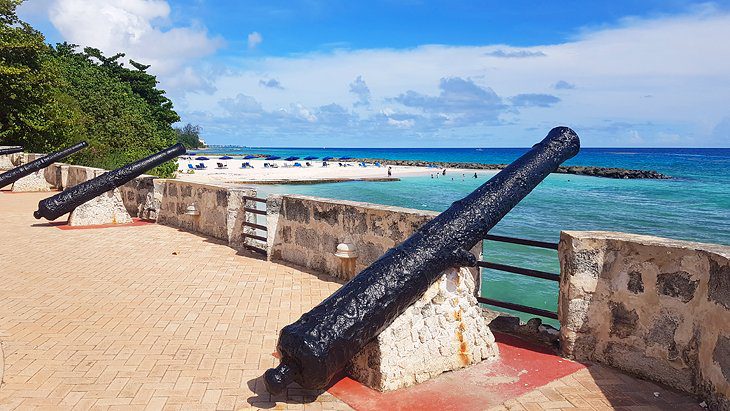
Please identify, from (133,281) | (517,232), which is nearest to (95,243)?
(133,281)

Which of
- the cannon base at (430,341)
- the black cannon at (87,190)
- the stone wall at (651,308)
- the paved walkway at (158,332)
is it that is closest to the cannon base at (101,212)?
the black cannon at (87,190)

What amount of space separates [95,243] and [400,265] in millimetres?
8011

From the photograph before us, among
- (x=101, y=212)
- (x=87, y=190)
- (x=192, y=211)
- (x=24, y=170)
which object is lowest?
(x=101, y=212)

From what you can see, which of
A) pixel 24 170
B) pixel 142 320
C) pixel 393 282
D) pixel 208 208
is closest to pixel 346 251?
pixel 142 320

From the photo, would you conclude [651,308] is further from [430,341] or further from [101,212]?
[101,212]

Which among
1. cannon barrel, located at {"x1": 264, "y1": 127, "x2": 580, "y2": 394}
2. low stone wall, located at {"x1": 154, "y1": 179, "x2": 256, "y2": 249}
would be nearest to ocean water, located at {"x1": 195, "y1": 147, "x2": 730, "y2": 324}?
low stone wall, located at {"x1": 154, "y1": 179, "x2": 256, "y2": 249}

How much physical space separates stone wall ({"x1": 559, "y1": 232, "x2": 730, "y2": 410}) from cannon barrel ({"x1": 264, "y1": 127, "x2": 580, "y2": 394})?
763 mm

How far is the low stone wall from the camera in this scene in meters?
10.1

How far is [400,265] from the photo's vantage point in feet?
14.1

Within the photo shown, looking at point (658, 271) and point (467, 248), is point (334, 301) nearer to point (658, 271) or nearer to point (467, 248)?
point (467, 248)

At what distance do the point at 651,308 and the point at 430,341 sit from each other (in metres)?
1.85

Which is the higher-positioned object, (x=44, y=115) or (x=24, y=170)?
(x=44, y=115)

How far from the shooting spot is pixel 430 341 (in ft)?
14.8

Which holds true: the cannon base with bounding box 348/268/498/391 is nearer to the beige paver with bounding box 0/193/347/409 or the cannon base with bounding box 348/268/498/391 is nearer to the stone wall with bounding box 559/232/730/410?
the beige paver with bounding box 0/193/347/409
